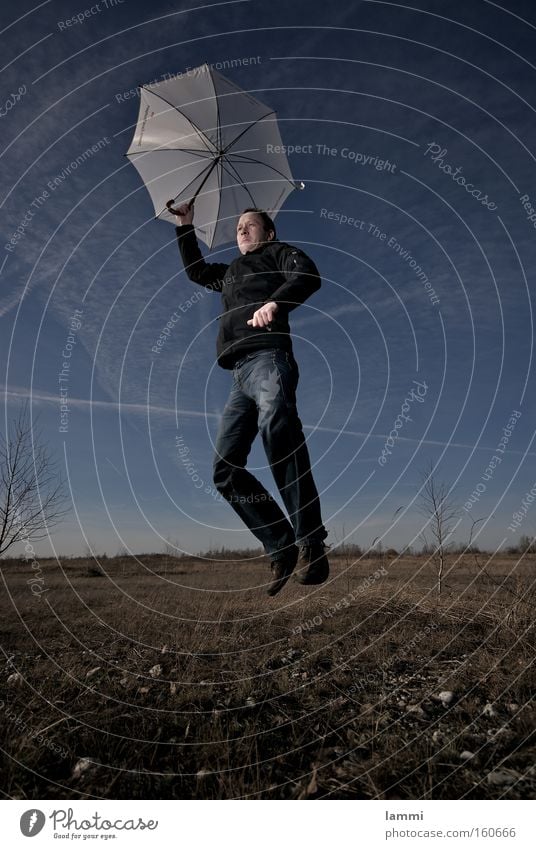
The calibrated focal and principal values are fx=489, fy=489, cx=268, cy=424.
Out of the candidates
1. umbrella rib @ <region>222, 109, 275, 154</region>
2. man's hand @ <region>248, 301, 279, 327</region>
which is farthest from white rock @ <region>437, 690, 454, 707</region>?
umbrella rib @ <region>222, 109, 275, 154</region>

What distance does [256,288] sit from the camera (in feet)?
18.7

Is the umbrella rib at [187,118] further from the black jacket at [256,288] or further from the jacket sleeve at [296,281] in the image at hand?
the jacket sleeve at [296,281]

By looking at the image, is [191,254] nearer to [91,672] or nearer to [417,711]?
[91,672]

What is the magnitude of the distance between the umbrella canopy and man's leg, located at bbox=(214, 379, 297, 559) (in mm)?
3434

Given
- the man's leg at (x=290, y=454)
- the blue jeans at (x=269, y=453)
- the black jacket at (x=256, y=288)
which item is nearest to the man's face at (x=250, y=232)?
the black jacket at (x=256, y=288)

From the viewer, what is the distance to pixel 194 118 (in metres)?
6.69

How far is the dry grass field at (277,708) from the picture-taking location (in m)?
4.28

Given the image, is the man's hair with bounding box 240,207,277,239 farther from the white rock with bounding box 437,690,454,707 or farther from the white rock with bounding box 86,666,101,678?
the white rock with bounding box 86,666,101,678

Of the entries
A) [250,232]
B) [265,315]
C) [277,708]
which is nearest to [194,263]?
[250,232]

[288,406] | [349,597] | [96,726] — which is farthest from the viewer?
[349,597]

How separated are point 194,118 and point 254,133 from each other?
84cm

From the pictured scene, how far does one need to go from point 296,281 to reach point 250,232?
5.96ft
